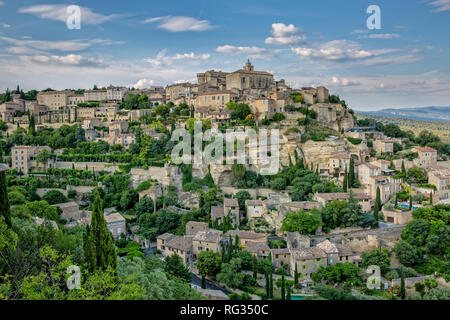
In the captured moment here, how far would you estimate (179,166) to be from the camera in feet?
89.3

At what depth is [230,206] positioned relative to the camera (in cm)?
2275

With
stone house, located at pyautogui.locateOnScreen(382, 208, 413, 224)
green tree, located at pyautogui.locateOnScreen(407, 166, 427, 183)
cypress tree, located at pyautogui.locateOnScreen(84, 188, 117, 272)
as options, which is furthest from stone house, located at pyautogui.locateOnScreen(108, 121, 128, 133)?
cypress tree, located at pyautogui.locateOnScreen(84, 188, 117, 272)

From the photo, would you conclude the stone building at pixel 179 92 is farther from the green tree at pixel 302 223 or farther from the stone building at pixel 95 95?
the green tree at pixel 302 223

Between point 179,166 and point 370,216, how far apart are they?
548 inches

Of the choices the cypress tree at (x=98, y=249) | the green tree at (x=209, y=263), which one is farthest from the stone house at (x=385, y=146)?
the cypress tree at (x=98, y=249)

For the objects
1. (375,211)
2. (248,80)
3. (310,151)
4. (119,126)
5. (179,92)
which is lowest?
(375,211)

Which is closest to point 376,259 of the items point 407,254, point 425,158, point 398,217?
point 407,254

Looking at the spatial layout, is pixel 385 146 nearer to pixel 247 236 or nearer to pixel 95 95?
pixel 247 236

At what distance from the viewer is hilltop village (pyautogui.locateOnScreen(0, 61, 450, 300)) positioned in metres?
10.9

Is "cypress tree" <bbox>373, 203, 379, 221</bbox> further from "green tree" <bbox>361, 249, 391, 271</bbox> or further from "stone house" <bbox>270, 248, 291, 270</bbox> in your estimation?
"stone house" <bbox>270, 248, 291, 270</bbox>

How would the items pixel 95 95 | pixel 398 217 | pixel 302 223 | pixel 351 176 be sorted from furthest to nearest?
pixel 95 95
pixel 351 176
pixel 398 217
pixel 302 223

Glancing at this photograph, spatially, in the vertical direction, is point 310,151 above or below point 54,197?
above
